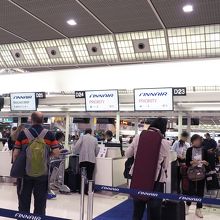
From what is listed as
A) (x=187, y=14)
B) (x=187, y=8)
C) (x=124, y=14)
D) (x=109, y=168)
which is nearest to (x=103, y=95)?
(x=109, y=168)

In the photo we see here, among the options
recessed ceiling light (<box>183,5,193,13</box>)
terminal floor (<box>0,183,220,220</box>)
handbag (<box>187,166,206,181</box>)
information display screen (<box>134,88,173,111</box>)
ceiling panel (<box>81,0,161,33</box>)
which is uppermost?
ceiling panel (<box>81,0,161,33</box>)

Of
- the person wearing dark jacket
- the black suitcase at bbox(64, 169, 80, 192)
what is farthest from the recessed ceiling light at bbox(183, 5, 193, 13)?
the black suitcase at bbox(64, 169, 80, 192)

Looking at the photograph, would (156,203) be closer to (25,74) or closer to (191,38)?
(191,38)

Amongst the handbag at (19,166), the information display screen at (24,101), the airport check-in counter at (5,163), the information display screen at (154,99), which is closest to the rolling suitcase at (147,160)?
the handbag at (19,166)

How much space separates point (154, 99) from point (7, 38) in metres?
3.86

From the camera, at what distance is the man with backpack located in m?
4.45

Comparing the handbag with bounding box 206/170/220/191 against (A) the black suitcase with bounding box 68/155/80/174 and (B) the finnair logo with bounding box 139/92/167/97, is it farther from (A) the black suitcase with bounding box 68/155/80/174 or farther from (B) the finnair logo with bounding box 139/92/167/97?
(A) the black suitcase with bounding box 68/155/80/174

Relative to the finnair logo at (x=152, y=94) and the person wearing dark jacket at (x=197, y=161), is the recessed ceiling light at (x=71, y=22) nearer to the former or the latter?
the person wearing dark jacket at (x=197, y=161)

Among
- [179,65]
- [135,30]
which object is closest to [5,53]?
[135,30]

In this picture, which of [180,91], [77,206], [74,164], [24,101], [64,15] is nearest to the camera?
[64,15]

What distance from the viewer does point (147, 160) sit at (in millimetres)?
4465

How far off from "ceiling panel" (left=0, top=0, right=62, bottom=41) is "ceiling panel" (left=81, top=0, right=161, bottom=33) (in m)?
1.21

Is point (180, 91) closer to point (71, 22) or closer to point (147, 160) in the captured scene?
point (71, 22)

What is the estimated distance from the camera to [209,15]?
5559 millimetres
